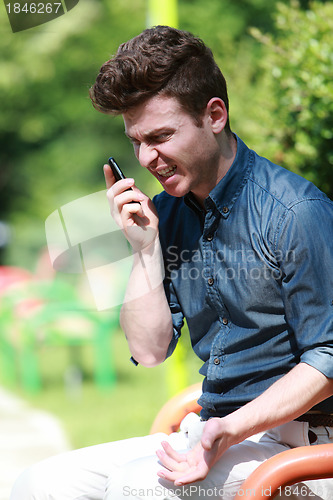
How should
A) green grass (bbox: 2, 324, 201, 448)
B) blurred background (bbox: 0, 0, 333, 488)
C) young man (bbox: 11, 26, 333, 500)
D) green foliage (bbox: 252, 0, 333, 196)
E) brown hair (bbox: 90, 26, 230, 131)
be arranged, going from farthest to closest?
green grass (bbox: 2, 324, 201, 448), blurred background (bbox: 0, 0, 333, 488), green foliage (bbox: 252, 0, 333, 196), brown hair (bbox: 90, 26, 230, 131), young man (bbox: 11, 26, 333, 500)

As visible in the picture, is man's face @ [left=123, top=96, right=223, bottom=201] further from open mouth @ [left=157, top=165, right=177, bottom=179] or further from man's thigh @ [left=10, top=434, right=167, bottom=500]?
man's thigh @ [left=10, top=434, right=167, bottom=500]

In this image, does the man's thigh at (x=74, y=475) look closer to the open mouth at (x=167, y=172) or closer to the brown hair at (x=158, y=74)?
the open mouth at (x=167, y=172)

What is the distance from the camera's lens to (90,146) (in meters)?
14.8

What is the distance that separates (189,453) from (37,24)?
6.65ft

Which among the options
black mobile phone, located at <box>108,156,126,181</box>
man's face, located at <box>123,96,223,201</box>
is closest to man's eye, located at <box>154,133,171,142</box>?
man's face, located at <box>123,96,223,201</box>

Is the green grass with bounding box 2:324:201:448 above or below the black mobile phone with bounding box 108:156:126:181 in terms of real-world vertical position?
below

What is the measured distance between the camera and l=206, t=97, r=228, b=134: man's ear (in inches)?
77.0

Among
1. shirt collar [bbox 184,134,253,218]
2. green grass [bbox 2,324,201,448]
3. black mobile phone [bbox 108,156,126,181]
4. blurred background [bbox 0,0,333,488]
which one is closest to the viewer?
shirt collar [bbox 184,134,253,218]

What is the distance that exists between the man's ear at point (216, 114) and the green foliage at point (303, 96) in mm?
1097

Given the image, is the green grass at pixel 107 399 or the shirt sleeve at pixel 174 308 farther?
the green grass at pixel 107 399

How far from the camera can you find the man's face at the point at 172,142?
74.6 inches

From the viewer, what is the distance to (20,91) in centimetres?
1444

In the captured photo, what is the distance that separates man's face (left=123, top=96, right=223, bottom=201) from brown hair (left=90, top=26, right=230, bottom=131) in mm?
27

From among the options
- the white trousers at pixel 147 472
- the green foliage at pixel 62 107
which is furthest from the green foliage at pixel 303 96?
the green foliage at pixel 62 107
